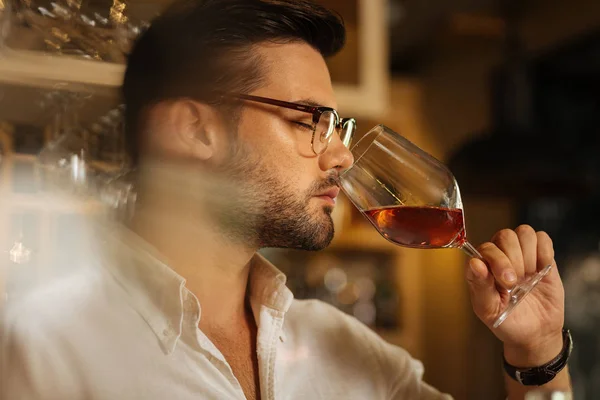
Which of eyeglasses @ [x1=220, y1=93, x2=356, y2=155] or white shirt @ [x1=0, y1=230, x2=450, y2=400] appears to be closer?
white shirt @ [x1=0, y1=230, x2=450, y2=400]

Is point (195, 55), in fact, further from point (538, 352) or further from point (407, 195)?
point (538, 352)

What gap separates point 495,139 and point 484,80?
18 cm

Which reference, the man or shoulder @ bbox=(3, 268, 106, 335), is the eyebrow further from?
shoulder @ bbox=(3, 268, 106, 335)

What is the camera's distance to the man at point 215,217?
51 centimetres

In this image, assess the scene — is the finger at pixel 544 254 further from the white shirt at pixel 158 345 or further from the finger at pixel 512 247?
the white shirt at pixel 158 345

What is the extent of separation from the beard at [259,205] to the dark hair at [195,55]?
73 millimetres

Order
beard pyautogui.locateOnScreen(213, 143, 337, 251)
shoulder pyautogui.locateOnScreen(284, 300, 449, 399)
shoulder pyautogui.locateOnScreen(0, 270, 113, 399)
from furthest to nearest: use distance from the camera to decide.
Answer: shoulder pyautogui.locateOnScreen(284, 300, 449, 399)
beard pyautogui.locateOnScreen(213, 143, 337, 251)
shoulder pyautogui.locateOnScreen(0, 270, 113, 399)

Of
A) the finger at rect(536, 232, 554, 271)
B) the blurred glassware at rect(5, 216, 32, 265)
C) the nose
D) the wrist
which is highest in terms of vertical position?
the nose

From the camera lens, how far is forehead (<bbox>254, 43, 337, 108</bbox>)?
580mm

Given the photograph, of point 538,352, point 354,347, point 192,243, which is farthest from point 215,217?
point 538,352

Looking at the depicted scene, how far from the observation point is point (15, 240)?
0.51 metres

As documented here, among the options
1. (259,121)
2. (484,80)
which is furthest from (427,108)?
(259,121)

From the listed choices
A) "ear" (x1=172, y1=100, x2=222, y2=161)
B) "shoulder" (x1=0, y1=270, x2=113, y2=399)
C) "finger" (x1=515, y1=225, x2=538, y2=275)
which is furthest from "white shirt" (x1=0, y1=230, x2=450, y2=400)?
"finger" (x1=515, y1=225, x2=538, y2=275)

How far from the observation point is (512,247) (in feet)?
2.00
